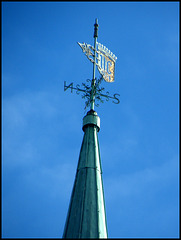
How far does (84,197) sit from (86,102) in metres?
5.51

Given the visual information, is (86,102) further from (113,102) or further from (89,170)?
(89,170)

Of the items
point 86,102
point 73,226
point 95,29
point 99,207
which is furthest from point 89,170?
point 95,29

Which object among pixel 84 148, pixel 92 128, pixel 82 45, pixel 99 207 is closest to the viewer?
pixel 99 207

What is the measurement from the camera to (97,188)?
1092 centimetres

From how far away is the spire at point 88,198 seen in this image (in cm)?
968

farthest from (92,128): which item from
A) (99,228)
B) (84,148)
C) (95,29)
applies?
(95,29)

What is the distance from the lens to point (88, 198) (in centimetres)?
1045

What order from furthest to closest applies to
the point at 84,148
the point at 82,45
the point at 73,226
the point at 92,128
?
the point at 82,45 → the point at 92,128 → the point at 84,148 → the point at 73,226

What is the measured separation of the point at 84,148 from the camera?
40.3 ft

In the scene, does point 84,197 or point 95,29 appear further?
point 95,29

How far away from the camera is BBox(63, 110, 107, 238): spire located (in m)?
9.68

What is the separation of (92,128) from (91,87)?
2620 mm

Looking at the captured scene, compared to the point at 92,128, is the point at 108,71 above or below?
above

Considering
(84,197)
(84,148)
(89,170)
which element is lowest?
(84,197)
